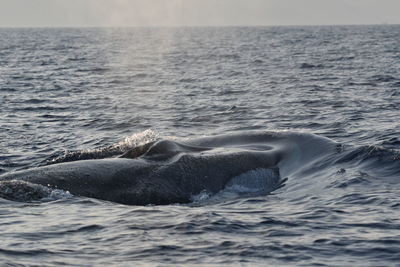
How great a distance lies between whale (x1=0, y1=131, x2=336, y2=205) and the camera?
15266mm

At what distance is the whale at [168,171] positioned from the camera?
601 inches

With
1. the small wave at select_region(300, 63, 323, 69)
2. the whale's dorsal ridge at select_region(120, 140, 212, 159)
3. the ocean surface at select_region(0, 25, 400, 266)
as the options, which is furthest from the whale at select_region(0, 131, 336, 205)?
the small wave at select_region(300, 63, 323, 69)

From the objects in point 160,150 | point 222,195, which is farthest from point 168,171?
point 222,195

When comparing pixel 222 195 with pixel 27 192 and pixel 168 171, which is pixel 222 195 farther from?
pixel 27 192

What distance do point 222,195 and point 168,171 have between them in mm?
1220

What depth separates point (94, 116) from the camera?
3036 centimetres

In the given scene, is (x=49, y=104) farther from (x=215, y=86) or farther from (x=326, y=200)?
(x=326, y=200)

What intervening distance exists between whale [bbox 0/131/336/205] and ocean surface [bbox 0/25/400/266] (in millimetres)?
358

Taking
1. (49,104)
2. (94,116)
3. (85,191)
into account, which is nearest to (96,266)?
(85,191)

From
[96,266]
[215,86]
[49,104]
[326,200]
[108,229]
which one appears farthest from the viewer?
[215,86]

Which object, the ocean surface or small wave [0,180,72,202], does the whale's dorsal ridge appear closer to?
the ocean surface

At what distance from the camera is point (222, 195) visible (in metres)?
15.8

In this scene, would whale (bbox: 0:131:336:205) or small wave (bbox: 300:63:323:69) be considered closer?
whale (bbox: 0:131:336:205)

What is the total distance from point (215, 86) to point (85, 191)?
27.9m
